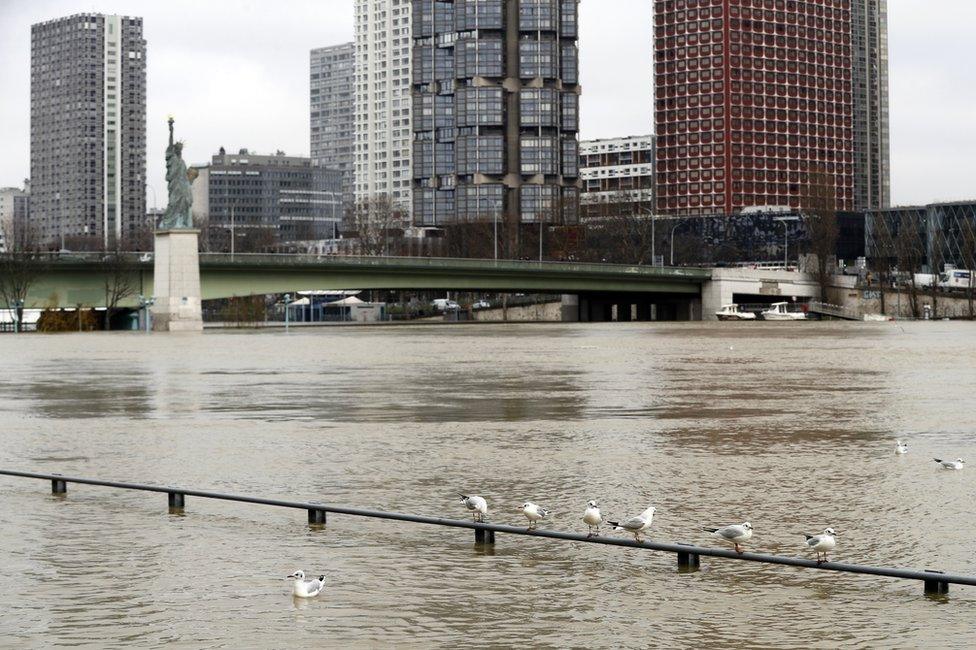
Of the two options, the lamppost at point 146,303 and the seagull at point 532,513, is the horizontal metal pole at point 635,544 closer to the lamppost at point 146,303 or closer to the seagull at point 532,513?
the seagull at point 532,513

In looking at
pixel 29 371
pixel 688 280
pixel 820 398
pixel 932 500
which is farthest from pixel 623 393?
pixel 688 280

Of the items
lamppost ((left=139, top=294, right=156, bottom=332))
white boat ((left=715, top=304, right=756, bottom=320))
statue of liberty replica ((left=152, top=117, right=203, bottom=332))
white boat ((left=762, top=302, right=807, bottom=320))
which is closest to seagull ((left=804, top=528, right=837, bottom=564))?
statue of liberty replica ((left=152, top=117, right=203, bottom=332))

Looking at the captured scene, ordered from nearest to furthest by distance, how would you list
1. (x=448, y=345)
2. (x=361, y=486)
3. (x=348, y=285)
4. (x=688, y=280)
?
1. (x=361, y=486)
2. (x=448, y=345)
3. (x=348, y=285)
4. (x=688, y=280)

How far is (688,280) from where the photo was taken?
542 ft

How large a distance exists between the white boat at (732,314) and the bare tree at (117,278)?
59463mm

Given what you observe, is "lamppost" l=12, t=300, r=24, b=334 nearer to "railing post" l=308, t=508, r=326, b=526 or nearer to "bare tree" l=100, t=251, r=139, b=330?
"bare tree" l=100, t=251, r=139, b=330

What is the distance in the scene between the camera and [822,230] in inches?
6993

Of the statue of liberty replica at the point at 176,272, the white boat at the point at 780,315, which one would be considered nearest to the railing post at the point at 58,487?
the statue of liberty replica at the point at 176,272

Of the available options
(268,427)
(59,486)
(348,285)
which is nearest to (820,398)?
(268,427)

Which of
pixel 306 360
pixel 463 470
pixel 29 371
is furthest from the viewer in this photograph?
pixel 306 360

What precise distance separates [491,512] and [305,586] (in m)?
5.49

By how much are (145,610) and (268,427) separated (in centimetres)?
1695

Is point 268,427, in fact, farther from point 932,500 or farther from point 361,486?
point 932,500

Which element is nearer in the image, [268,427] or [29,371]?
[268,427]
